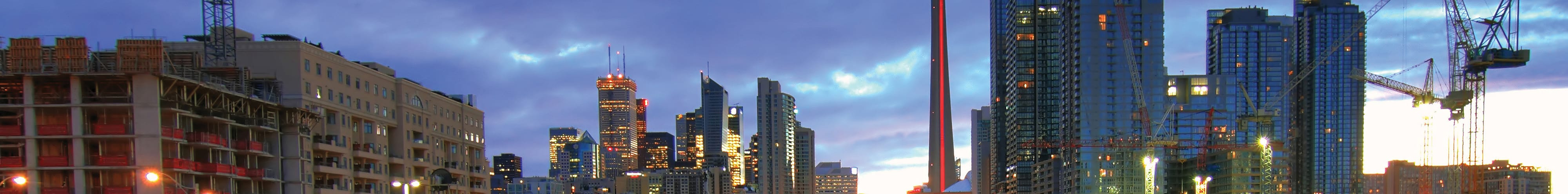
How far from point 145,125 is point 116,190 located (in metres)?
2.96

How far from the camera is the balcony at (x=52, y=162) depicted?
208 feet

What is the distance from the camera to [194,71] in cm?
6994

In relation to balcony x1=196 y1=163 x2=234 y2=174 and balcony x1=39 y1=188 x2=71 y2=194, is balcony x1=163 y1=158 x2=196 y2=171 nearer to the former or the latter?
balcony x1=196 y1=163 x2=234 y2=174

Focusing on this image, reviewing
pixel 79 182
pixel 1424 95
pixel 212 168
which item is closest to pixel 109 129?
pixel 79 182

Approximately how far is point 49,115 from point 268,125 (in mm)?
12937

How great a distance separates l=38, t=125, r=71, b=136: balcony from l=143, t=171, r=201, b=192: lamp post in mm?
3510

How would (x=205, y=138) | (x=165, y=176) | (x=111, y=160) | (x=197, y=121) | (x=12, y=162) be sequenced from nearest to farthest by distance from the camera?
(x=12, y=162), (x=165, y=176), (x=111, y=160), (x=205, y=138), (x=197, y=121)

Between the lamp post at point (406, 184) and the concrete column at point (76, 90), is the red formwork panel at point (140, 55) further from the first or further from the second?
the lamp post at point (406, 184)

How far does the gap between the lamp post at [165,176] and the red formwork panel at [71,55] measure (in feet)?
16.9

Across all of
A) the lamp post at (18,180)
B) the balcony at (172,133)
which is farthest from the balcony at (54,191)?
the balcony at (172,133)

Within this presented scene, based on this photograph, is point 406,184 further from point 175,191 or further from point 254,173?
point 175,191

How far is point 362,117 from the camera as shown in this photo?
287ft

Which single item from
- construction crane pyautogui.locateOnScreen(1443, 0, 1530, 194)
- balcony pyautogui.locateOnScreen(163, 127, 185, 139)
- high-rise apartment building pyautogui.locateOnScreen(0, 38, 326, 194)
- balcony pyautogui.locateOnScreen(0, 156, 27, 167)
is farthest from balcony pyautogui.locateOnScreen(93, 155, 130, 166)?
construction crane pyautogui.locateOnScreen(1443, 0, 1530, 194)

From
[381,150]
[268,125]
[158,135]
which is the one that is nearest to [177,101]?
[158,135]
